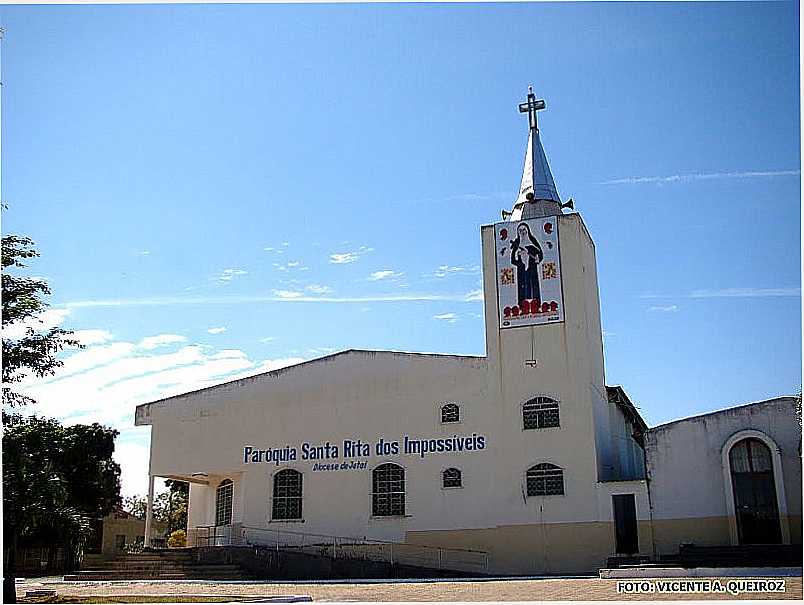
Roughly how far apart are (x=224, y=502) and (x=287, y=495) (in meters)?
2.69

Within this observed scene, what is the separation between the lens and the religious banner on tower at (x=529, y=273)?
25000 mm

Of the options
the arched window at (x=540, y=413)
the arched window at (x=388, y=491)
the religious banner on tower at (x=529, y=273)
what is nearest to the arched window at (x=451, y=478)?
the arched window at (x=388, y=491)

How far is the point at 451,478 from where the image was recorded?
2430 cm

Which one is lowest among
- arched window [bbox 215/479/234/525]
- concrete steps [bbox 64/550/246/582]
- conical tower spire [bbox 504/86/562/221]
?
concrete steps [bbox 64/550/246/582]

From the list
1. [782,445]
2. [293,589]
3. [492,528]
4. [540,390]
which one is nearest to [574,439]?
[540,390]

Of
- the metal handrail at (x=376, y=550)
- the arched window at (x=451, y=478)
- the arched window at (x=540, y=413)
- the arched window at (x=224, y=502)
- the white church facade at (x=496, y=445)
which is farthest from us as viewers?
the arched window at (x=224, y=502)

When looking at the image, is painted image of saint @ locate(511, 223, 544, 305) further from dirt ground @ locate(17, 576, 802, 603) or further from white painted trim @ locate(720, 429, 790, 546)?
dirt ground @ locate(17, 576, 802, 603)

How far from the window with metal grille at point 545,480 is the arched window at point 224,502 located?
9.04 m

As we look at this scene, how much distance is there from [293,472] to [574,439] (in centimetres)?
795

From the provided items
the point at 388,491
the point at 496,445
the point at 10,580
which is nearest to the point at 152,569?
the point at 388,491

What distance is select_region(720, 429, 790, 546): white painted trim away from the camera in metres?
20.8

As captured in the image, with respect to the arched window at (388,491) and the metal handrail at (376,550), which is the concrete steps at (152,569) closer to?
the metal handrail at (376,550)

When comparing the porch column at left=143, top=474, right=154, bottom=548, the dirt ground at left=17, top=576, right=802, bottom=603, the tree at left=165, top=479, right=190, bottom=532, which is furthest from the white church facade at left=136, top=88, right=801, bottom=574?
the tree at left=165, top=479, right=190, bottom=532

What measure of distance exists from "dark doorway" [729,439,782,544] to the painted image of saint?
664cm
